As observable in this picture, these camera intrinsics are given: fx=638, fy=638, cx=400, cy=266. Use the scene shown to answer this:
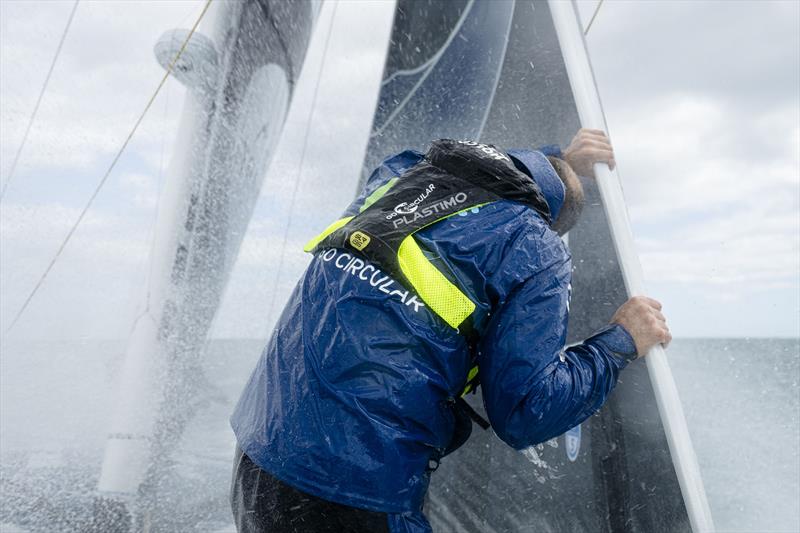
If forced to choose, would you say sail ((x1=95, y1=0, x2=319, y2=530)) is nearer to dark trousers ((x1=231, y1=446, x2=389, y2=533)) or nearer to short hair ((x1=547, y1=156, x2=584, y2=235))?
dark trousers ((x1=231, y1=446, x2=389, y2=533))

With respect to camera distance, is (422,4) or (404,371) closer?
(404,371)

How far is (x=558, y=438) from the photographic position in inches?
66.1

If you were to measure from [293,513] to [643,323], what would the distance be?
693mm

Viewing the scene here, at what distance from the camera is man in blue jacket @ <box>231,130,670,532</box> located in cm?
87

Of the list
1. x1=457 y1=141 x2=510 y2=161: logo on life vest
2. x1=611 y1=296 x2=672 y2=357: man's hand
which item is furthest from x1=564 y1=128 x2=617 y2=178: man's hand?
x1=457 y1=141 x2=510 y2=161: logo on life vest

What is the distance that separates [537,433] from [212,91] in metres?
2.86

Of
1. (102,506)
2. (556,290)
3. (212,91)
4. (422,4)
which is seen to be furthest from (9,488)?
(422,4)

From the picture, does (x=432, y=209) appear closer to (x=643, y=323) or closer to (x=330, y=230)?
(x=330, y=230)

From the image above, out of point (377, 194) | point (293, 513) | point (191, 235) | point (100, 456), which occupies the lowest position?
point (100, 456)

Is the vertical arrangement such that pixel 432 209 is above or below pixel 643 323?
above

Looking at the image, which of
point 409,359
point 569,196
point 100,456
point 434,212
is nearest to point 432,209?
point 434,212

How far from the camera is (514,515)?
5.89 feet

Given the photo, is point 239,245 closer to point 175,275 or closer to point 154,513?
point 175,275

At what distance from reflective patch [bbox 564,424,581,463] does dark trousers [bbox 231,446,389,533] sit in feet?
2.97
